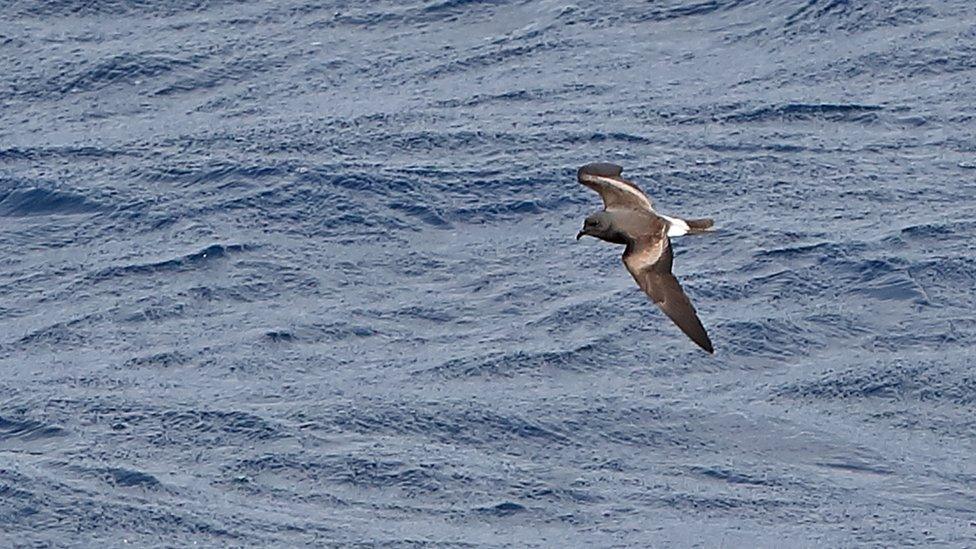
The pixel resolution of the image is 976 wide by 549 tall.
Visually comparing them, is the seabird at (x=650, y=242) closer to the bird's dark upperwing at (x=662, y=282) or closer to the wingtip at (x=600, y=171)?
the bird's dark upperwing at (x=662, y=282)

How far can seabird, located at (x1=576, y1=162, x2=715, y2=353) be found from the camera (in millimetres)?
19928

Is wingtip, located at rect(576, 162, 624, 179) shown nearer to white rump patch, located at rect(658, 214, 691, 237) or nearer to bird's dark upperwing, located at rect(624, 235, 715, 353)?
white rump patch, located at rect(658, 214, 691, 237)

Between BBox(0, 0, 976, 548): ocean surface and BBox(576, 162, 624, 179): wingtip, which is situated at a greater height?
BBox(576, 162, 624, 179): wingtip

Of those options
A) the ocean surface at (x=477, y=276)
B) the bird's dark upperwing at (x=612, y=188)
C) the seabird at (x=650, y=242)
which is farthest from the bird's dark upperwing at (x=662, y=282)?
the ocean surface at (x=477, y=276)

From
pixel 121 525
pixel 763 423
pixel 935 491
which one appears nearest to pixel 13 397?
pixel 121 525

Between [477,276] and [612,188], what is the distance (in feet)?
21.6

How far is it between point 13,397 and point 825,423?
8.10m

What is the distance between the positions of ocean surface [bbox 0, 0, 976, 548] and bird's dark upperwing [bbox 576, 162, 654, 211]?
13.1ft

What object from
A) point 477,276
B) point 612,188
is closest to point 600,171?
point 612,188

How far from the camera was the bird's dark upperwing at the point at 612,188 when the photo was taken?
21.7 meters

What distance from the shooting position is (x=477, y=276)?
28453 mm

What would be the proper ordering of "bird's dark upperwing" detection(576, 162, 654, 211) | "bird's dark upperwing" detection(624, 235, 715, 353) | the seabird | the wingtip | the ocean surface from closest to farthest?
"bird's dark upperwing" detection(624, 235, 715, 353) < the seabird < "bird's dark upperwing" detection(576, 162, 654, 211) < the wingtip < the ocean surface

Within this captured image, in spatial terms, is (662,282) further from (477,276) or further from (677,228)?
(477,276)

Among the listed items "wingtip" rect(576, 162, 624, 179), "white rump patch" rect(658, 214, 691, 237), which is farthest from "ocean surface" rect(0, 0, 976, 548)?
"white rump patch" rect(658, 214, 691, 237)
